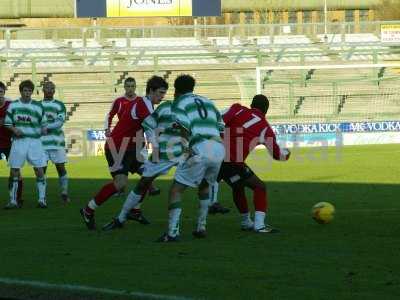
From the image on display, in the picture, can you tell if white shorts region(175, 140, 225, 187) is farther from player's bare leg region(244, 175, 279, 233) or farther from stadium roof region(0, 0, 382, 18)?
stadium roof region(0, 0, 382, 18)

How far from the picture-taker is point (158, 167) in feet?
38.6

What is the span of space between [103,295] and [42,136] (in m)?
9.36

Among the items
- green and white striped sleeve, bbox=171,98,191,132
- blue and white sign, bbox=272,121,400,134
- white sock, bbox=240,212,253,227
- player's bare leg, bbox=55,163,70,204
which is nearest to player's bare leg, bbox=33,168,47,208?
player's bare leg, bbox=55,163,70,204

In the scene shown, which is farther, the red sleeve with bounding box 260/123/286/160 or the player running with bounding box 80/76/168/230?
the player running with bounding box 80/76/168/230

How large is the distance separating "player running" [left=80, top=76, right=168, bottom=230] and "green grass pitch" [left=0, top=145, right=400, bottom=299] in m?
0.39

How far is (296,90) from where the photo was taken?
37594 millimetres

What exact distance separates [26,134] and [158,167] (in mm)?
4671

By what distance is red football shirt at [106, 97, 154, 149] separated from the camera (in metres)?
12.8

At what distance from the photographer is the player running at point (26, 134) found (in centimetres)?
1576

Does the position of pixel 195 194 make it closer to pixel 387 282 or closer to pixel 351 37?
pixel 387 282

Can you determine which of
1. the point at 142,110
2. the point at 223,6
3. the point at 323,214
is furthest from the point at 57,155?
the point at 223,6

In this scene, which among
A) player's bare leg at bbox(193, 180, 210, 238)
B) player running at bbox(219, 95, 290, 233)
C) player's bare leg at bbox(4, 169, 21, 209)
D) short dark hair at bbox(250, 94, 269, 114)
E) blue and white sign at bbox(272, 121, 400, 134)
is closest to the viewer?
player's bare leg at bbox(193, 180, 210, 238)

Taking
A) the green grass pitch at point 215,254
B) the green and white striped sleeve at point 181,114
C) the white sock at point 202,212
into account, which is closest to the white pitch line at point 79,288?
the green grass pitch at point 215,254

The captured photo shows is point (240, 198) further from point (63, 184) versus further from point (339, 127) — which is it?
point (339, 127)
